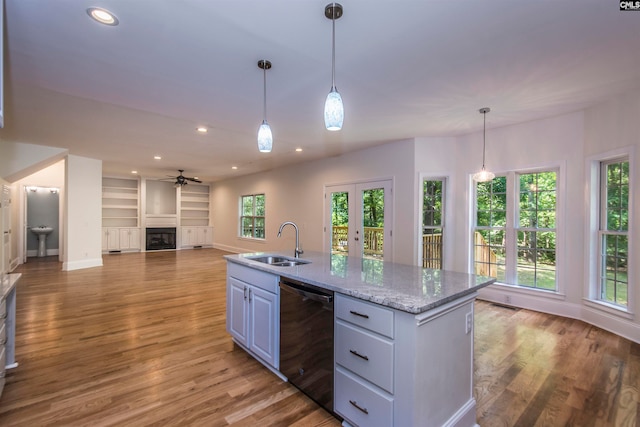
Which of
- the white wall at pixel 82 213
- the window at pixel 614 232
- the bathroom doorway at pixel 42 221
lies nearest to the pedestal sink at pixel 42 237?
the bathroom doorway at pixel 42 221

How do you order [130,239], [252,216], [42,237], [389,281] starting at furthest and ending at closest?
1. [130,239]
2. [252,216]
3. [42,237]
4. [389,281]

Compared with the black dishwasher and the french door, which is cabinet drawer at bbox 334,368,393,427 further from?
the french door

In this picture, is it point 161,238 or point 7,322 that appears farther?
point 161,238

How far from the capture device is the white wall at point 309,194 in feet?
16.9

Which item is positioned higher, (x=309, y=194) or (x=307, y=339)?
(x=309, y=194)

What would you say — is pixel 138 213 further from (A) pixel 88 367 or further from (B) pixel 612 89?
(B) pixel 612 89

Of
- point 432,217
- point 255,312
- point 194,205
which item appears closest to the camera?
point 255,312

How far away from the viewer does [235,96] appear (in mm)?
3307

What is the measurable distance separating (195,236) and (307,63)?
998cm

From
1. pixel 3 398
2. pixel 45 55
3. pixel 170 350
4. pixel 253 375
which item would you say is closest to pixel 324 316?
pixel 253 375

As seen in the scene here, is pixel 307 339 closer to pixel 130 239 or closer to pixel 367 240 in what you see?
pixel 367 240

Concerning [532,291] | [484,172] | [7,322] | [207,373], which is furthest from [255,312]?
[532,291]

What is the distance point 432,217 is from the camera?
5.14 m

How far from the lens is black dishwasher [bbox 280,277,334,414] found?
202 cm
